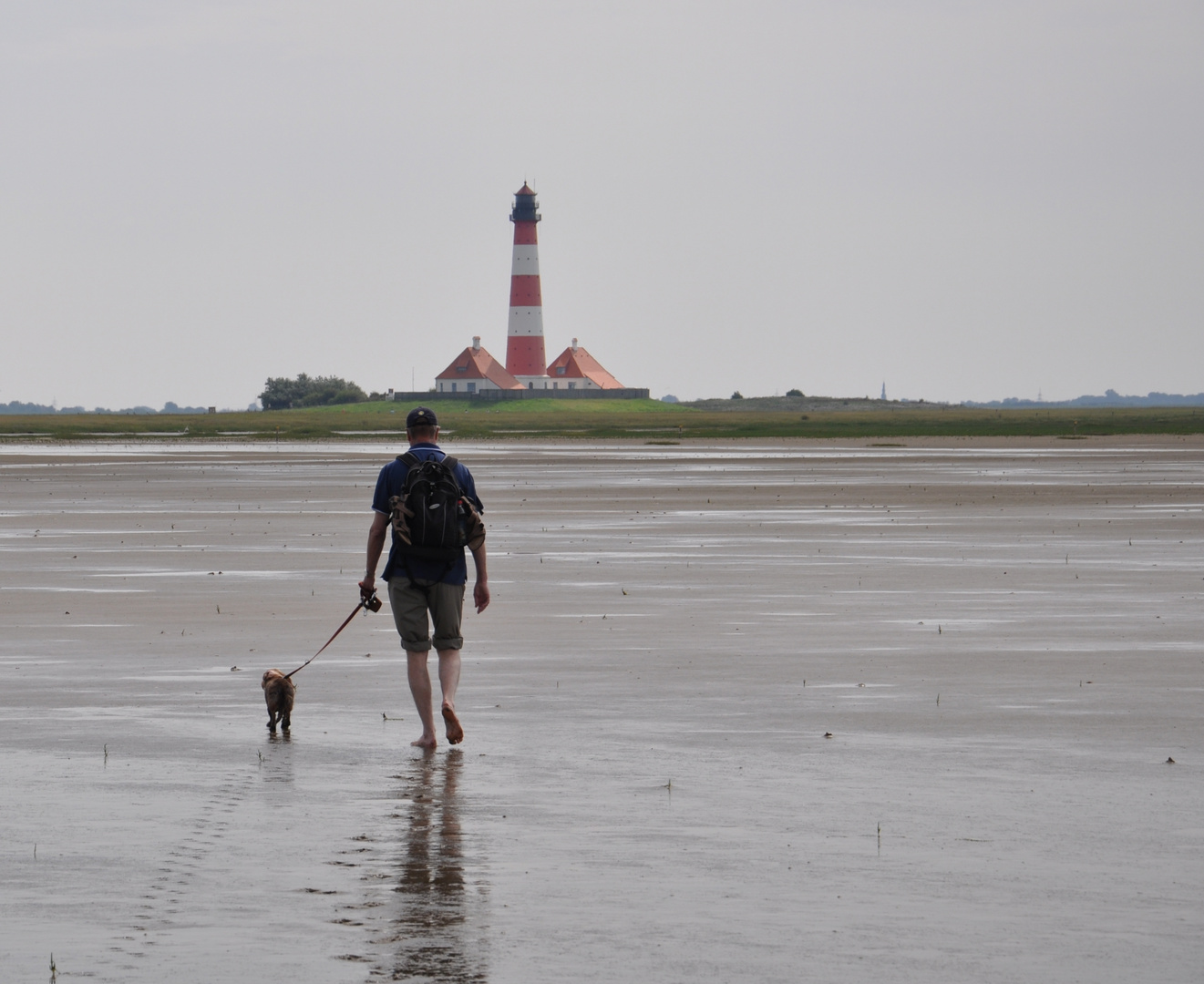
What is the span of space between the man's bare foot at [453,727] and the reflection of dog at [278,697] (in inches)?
38.1

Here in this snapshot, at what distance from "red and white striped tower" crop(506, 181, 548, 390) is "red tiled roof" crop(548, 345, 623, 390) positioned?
16.9ft

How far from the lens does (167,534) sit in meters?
30.3

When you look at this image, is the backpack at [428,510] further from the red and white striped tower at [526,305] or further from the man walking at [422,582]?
the red and white striped tower at [526,305]

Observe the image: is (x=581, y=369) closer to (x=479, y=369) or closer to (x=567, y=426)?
(x=479, y=369)

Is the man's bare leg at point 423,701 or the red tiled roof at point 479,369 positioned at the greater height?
the red tiled roof at point 479,369

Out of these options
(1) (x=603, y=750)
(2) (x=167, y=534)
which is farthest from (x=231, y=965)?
(2) (x=167, y=534)

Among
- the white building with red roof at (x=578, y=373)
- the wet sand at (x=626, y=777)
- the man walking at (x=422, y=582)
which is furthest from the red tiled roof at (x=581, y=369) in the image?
the man walking at (x=422, y=582)

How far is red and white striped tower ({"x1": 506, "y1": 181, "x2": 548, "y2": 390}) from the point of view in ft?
531

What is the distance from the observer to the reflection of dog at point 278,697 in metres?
11.6

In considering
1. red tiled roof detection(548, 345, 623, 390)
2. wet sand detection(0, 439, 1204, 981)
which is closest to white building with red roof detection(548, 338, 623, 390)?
red tiled roof detection(548, 345, 623, 390)

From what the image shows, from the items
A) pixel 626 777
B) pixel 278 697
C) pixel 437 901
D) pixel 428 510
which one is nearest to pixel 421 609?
pixel 428 510

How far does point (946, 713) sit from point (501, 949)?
601 centimetres

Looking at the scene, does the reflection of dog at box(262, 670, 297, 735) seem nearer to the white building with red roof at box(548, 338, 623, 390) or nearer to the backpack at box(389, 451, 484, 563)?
the backpack at box(389, 451, 484, 563)

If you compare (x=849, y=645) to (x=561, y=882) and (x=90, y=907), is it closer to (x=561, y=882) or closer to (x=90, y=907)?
(x=561, y=882)
